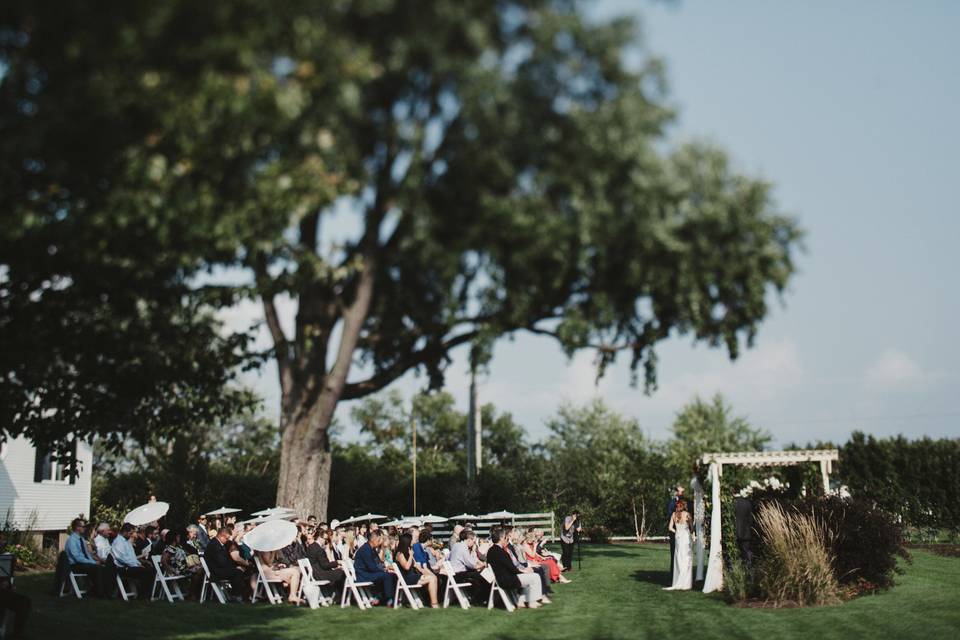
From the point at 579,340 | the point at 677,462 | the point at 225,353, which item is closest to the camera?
the point at 579,340

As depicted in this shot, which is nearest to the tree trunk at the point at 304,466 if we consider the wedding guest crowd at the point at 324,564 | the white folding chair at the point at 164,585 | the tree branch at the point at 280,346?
the wedding guest crowd at the point at 324,564

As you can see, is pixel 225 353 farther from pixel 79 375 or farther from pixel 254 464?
pixel 254 464

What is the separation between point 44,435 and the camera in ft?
45.8

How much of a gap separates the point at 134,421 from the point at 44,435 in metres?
1.32

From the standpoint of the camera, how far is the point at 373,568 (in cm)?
1647

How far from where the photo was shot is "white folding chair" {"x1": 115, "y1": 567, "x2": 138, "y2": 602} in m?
16.5

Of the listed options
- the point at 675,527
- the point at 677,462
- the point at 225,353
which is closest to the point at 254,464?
the point at 677,462

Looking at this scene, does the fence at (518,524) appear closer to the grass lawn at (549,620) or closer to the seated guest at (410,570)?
the seated guest at (410,570)

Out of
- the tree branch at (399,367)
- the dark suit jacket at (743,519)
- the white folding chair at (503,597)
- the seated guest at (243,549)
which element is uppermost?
the tree branch at (399,367)

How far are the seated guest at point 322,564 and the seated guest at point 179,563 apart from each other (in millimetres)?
2211

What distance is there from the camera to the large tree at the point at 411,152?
7617 mm

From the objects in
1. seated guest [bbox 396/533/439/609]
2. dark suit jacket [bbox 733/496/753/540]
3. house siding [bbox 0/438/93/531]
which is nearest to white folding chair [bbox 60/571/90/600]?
seated guest [bbox 396/533/439/609]

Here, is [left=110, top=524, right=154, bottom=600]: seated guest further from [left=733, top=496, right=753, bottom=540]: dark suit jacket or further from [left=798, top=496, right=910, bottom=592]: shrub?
[left=798, top=496, right=910, bottom=592]: shrub

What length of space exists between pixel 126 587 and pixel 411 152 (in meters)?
12.7
